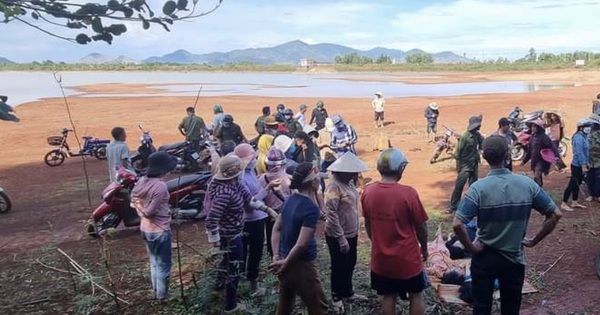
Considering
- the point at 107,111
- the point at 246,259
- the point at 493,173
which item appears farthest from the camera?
the point at 107,111

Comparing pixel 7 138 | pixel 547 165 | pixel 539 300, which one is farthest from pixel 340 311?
pixel 7 138

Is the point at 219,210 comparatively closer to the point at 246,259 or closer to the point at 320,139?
the point at 246,259

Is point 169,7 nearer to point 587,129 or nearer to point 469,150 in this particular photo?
point 469,150

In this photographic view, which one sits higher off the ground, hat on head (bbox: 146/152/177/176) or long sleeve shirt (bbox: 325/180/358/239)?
hat on head (bbox: 146/152/177/176)

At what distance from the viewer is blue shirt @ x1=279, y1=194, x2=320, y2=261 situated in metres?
3.90

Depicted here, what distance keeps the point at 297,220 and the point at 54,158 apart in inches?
520

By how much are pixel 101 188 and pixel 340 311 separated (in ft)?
27.5

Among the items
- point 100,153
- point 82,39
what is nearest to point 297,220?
point 82,39

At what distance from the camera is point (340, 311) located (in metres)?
4.92

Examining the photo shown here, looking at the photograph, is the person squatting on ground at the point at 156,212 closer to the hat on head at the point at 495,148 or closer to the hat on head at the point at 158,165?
the hat on head at the point at 158,165

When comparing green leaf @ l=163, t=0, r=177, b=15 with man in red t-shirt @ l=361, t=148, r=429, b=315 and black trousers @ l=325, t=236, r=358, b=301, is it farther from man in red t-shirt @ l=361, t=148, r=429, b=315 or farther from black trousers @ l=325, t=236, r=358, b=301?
black trousers @ l=325, t=236, r=358, b=301

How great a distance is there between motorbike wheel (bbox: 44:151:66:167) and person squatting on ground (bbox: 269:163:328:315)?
12.9m

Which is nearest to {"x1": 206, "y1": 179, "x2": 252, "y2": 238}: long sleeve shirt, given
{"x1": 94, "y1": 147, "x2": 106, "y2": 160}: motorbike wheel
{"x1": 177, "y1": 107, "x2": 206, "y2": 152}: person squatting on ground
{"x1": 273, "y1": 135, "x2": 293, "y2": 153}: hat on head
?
{"x1": 273, "y1": 135, "x2": 293, "y2": 153}: hat on head

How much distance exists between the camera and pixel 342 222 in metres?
4.78
